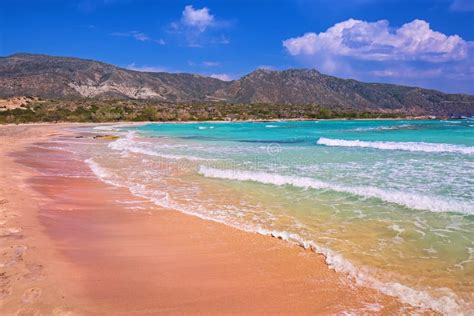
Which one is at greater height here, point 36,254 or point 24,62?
point 24,62

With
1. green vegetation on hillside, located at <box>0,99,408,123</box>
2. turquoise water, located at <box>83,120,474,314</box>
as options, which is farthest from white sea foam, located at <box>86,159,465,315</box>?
green vegetation on hillside, located at <box>0,99,408,123</box>

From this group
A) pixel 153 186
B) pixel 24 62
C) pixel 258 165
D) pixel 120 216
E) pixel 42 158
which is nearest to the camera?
pixel 120 216

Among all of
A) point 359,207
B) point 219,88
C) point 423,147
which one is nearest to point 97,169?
point 359,207

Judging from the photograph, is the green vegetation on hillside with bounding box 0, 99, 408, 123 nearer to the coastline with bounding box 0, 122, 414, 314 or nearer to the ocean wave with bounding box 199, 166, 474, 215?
the ocean wave with bounding box 199, 166, 474, 215

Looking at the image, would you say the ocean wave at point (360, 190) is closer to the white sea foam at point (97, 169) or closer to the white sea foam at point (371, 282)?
the white sea foam at point (97, 169)

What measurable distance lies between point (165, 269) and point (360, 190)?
21.6 ft

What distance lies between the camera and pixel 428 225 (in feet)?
24.3

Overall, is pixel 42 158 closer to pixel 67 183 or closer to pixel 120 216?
pixel 67 183

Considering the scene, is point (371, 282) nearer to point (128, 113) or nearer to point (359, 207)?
point (359, 207)

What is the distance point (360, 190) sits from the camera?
33.7 ft

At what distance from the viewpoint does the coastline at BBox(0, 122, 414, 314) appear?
421cm

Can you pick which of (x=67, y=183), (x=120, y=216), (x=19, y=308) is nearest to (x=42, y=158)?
(x=67, y=183)

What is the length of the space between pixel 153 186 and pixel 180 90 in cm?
15288

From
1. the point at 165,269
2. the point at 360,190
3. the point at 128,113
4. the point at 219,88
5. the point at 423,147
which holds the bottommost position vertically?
the point at 165,269
